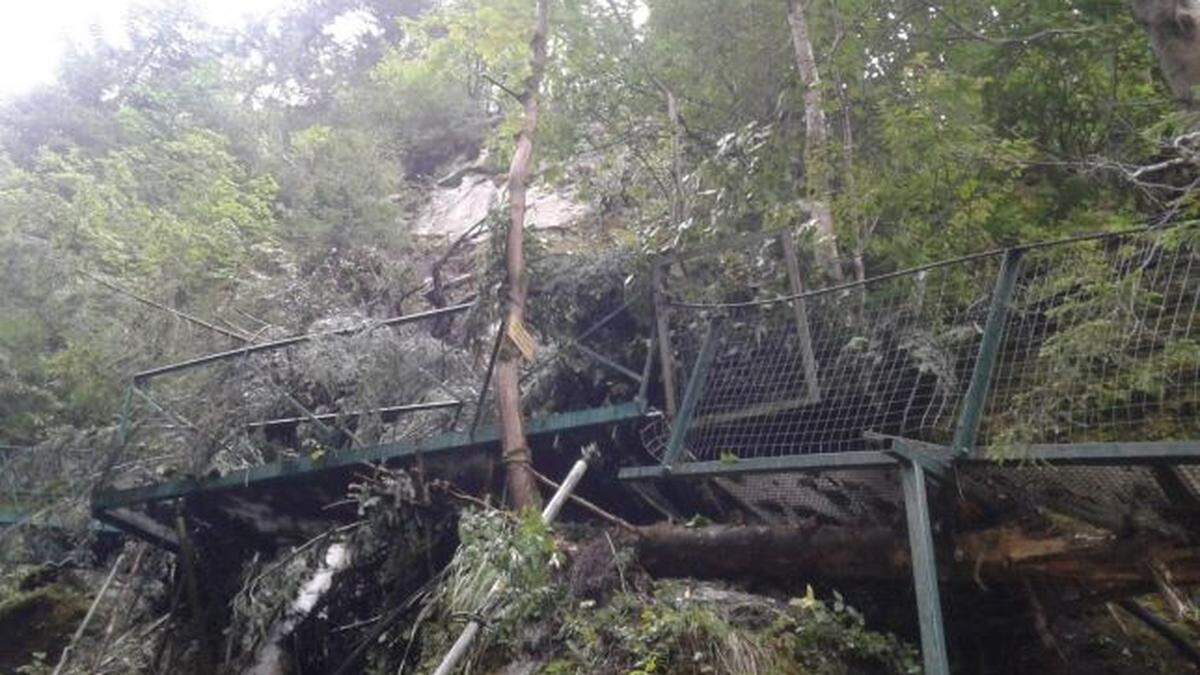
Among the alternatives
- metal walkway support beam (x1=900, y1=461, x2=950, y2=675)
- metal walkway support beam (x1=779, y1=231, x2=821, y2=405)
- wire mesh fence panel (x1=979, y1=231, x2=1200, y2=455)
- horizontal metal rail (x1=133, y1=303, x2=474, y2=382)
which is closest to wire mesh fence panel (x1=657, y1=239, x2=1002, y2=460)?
metal walkway support beam (x1=779, y1=231, x2=821, y2=405)

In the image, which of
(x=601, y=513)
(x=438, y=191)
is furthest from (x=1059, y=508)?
(x=438, y=191)

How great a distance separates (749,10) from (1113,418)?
579 cm

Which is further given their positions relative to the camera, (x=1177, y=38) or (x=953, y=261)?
(x=953, y=261)

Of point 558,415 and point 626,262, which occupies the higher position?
point 626,262

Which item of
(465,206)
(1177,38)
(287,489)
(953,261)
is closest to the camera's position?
(1177,38)

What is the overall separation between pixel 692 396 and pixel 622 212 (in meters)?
3.97

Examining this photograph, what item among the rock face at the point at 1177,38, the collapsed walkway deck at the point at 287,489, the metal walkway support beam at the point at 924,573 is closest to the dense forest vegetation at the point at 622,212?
the rock face at the point at 1177,38

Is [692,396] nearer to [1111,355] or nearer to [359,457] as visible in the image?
[1111,355]

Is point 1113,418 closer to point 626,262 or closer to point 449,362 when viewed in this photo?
point 626,262

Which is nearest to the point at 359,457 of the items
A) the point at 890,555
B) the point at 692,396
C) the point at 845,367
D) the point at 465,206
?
the point at 692,396

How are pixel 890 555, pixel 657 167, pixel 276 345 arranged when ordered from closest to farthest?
pixel 890 555
pixel 276 345
pixel 657 167

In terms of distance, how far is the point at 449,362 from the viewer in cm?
829

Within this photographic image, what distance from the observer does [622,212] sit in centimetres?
984

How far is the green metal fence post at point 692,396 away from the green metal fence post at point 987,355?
1758 millimetres
